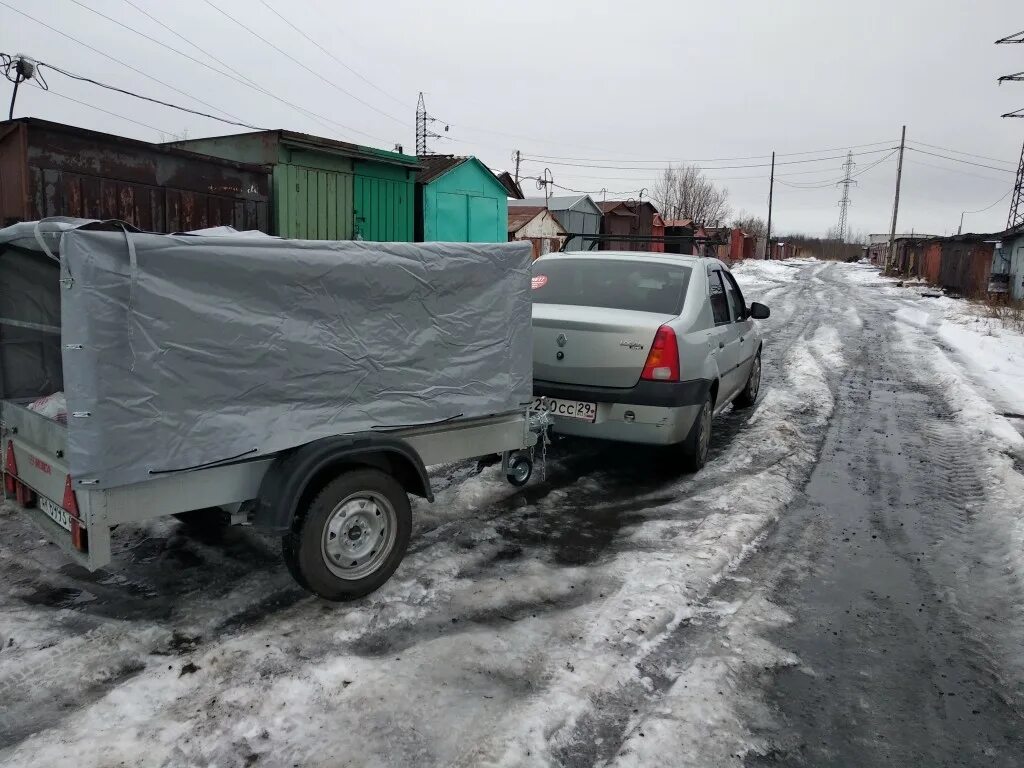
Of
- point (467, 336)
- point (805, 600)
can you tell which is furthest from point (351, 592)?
point (805, 600)

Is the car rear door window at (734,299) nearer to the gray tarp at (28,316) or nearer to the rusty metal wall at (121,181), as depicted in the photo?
the gray tarp at (28,316)

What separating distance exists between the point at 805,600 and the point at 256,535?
129 inches

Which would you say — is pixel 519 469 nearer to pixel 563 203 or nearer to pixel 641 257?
pixel 641 257

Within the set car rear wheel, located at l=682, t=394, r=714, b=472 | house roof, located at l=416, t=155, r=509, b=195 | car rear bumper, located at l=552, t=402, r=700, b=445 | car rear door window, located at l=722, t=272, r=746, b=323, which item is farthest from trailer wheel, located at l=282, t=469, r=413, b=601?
house roof, located at l=416, t=155, r=509, b=195

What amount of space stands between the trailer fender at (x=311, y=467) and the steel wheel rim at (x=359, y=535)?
16cm

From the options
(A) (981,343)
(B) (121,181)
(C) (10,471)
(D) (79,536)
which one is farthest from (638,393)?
(A) (981,343)

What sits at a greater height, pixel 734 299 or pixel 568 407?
pixel 734 299

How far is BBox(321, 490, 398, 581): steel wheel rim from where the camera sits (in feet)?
12.0

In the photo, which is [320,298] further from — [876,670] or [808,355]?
[808,355]

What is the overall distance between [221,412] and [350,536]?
95 cm

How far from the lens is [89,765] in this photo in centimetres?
248

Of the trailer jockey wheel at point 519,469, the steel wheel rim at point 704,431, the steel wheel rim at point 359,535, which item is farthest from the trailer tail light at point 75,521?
the steel wheel rim at point 704,431

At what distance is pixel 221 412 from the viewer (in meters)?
3.25

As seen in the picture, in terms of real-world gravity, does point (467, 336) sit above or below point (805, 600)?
above
